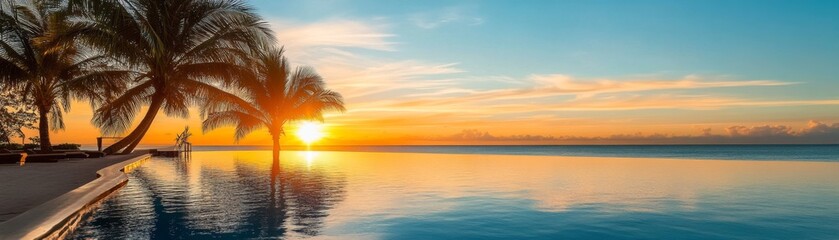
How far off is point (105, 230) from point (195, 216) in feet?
4.97

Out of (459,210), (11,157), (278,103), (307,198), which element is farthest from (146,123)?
(459,210)

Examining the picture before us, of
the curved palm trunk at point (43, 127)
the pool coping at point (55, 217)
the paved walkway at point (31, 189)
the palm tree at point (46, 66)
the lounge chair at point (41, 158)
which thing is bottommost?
the pool coping at point (55, 217)

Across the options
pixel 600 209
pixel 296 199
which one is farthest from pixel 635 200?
pixel 296 199

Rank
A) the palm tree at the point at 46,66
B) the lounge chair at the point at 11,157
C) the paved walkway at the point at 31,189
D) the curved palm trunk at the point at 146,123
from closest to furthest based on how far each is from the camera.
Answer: the paved walkway at the point at 31,189 < the lounge chair at the point at 11,157 < the palm tree at the point at 46,66 < the curved palm trunk at the point at 146,123

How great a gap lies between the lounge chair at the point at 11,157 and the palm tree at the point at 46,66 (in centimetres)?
385

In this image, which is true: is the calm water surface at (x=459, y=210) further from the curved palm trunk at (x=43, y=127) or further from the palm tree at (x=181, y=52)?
the curved palm trunk at (x=43, y=127)

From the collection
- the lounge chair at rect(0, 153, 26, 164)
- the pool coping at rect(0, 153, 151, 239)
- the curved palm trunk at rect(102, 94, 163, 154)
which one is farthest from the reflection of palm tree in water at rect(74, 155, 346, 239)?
the curved palm trunk at rect(102, 94, 163, 154)

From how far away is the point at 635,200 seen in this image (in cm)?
1175

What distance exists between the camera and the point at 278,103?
29.1 metres

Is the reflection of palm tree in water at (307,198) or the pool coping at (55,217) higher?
the pool coping at (55,217)

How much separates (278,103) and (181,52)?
7.09 m

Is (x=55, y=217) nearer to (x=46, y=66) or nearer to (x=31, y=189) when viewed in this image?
(x=31, y=189)

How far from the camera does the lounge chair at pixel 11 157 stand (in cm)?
1925

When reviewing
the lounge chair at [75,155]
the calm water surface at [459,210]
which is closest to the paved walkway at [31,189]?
the calm water surface at [459,210]
